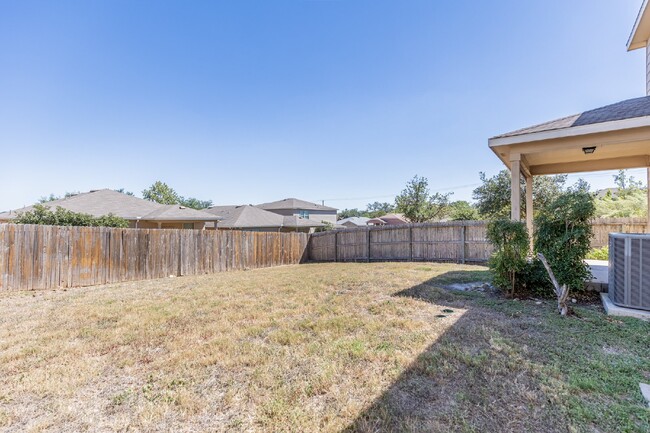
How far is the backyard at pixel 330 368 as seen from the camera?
6.50 feet

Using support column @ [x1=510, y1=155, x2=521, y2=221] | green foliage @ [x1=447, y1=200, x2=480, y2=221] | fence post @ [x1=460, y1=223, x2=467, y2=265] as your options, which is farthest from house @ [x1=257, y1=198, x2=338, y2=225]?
support column @ [x1=510, y1=155, x2=521, y2=221]

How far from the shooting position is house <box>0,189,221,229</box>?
15.5m

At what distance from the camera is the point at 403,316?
4062mm

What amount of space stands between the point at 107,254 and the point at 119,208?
402 inches

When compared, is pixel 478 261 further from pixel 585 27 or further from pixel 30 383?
pixel 30 383

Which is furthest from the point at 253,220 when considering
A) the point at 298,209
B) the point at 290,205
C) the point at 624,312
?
the point at 624,312

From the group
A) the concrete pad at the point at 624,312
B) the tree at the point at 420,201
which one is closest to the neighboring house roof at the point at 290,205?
the tree at the point at 420,201

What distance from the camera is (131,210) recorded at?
16.9 metres

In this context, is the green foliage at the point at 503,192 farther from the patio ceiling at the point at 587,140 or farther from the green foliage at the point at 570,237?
the green foliage at the point at 570,237

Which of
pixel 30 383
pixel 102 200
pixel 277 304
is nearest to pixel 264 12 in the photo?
pixel 277 304

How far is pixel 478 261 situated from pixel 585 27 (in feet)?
24.8

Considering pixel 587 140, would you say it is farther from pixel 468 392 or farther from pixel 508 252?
pixel 468 392

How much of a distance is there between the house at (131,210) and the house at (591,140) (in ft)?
53.2

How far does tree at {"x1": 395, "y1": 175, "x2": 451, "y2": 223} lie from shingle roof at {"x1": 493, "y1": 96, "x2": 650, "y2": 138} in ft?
57.5
